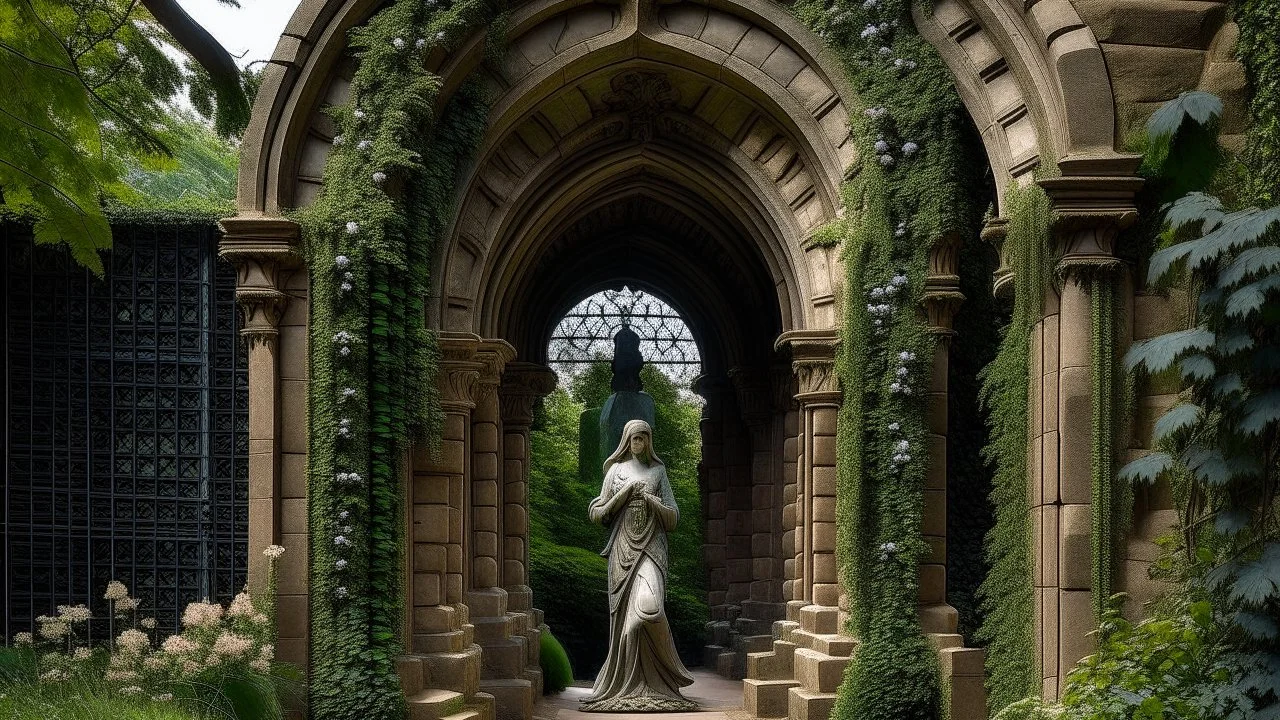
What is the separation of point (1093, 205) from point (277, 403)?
272 inches

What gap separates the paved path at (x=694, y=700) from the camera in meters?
15.3

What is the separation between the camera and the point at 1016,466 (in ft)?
37.7

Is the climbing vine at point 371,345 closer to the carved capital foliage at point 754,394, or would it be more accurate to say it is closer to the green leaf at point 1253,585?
the green leaf at point 1253,585

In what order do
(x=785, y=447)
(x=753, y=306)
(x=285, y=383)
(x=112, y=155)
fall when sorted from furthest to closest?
(x=753, y=306)
(x=785, y=447)
(x=112, y=155)
(x=285, y=383)

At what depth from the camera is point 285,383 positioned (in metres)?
12.8

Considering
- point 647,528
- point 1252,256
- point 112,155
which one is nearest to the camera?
point 1252,256

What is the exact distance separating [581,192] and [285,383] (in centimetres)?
484

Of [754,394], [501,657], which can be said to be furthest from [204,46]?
[754,394]

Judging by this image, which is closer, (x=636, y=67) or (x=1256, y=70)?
(x=1256, y=70)

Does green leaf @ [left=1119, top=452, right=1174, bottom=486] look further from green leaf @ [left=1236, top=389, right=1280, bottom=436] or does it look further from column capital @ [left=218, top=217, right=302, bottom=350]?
column capital @ [left=218, top=217, right=302, bottom=350]

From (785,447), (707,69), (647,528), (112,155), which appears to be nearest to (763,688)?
(647,528)

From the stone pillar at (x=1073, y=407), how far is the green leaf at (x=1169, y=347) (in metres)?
0.72

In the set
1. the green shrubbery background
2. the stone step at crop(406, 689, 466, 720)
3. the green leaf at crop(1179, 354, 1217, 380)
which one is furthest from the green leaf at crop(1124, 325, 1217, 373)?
the green shrubbery background

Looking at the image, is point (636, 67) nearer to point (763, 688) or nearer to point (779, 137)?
point (779, 137)
